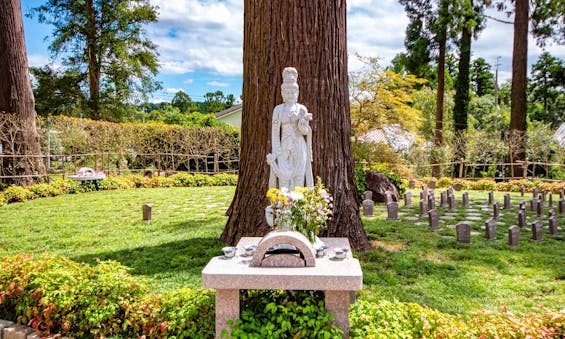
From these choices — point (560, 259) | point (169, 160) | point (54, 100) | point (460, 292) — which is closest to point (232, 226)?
point (460, 292)

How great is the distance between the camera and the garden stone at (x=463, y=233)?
25.4 ft

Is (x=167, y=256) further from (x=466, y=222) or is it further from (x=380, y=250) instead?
(x=466, y=222)

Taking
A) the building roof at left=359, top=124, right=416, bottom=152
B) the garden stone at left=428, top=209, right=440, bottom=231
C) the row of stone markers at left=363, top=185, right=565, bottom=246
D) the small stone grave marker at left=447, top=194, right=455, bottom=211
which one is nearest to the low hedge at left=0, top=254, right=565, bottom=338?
the row of stone markers at left=363, top=185, right=565, bottom=246

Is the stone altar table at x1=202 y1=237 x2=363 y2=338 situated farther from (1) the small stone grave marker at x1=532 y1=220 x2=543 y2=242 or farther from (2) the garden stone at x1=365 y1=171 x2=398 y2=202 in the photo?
(2) the garden stone at x1=365 y1=171 x2=398 y2=202

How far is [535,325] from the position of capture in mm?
3756

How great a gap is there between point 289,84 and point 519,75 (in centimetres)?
1831

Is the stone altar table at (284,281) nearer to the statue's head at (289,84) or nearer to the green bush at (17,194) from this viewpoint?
the statue's head at (289,84)

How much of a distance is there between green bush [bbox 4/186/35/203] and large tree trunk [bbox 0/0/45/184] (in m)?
1.41

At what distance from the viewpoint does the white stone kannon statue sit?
5.56 metres

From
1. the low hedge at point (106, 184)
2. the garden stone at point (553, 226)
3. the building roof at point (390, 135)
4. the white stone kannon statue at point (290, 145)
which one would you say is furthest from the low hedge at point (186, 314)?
the building roof at point (390, 135)

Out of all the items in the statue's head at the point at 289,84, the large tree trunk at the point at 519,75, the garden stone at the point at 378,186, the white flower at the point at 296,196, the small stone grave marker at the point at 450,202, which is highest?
the large tree trunk at the point at 519,75

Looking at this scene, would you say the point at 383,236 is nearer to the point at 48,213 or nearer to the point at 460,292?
the point at 460,292

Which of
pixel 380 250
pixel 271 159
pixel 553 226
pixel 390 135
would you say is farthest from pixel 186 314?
pixel 390 135

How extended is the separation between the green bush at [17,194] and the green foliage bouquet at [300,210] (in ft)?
38.2
